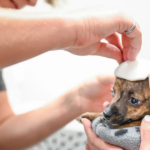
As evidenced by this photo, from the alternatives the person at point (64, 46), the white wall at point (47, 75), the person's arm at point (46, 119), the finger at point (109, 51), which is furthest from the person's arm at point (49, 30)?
the white wall at point (47, 75)

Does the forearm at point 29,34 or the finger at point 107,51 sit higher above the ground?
the forearm at point 29,34

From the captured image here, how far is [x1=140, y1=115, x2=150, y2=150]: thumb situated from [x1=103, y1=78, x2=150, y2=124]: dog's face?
0.03 meters

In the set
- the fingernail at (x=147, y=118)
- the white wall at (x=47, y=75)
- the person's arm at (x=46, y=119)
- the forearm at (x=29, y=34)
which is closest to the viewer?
the forearm at (x=29, y=34)

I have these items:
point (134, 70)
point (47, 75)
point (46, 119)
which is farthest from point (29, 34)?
point (47, 75)

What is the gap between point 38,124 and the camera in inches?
40.3

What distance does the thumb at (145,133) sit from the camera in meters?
0.56

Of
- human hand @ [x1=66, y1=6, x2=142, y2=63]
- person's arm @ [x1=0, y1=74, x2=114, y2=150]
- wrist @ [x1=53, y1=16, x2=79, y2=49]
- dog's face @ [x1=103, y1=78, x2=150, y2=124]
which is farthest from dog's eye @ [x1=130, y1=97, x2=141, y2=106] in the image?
person's arm @ [x1=0, y1=74, x2=114, y2=150]

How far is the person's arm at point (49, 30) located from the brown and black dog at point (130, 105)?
12cm

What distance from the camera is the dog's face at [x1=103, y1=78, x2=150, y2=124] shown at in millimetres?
628

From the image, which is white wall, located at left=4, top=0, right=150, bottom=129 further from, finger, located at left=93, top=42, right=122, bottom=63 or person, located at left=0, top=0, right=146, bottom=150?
finger, located at left=93, top=42, right=122, bottom=63

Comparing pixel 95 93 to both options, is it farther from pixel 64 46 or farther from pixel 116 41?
pixel 64 46

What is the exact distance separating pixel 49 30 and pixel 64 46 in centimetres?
6

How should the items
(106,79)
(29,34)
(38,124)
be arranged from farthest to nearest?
(38,124), (106,79), (29,34)

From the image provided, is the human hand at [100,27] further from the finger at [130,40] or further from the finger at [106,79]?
the finger at [106,79]
